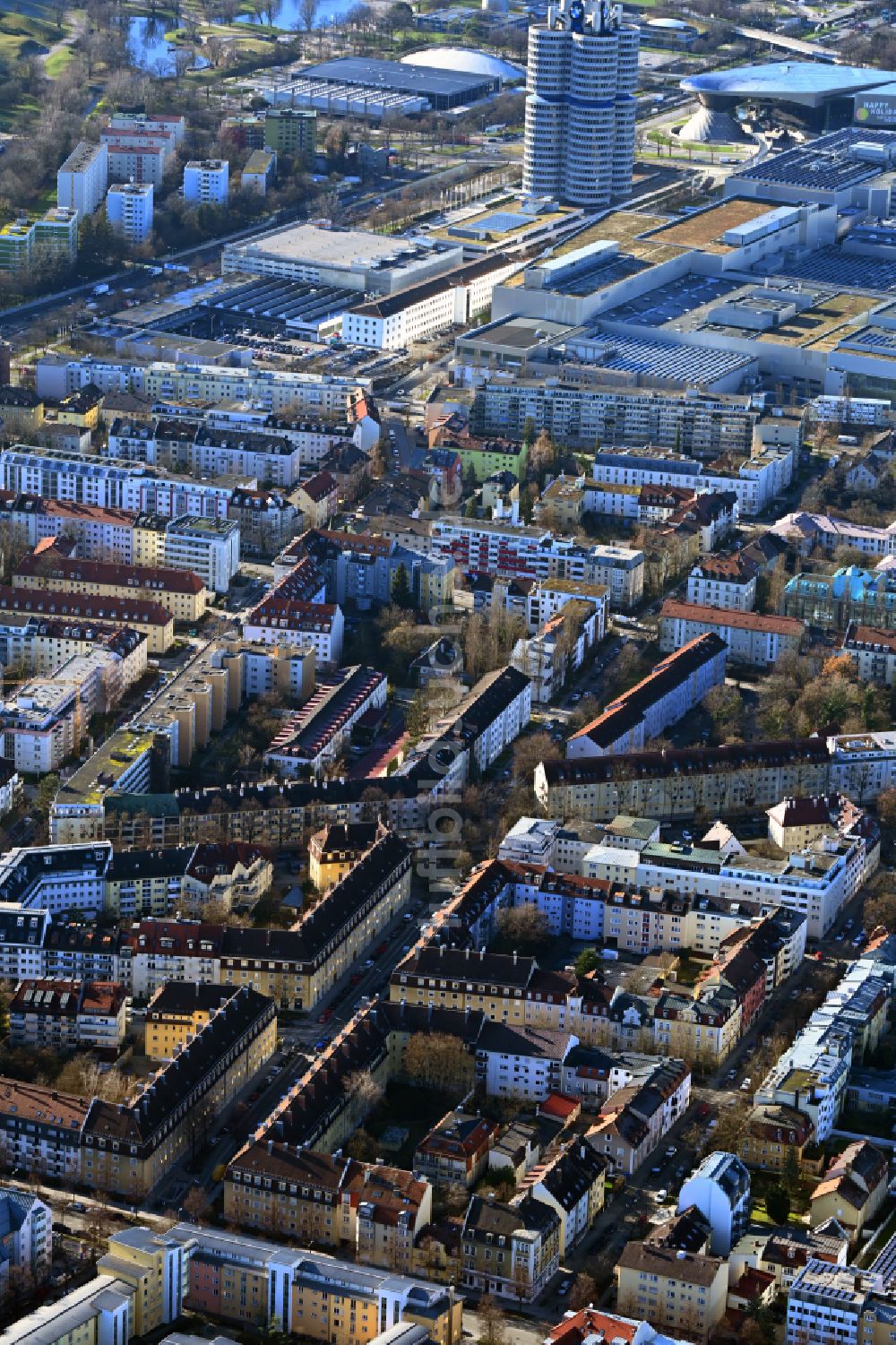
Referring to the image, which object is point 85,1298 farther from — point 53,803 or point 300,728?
point 300,728

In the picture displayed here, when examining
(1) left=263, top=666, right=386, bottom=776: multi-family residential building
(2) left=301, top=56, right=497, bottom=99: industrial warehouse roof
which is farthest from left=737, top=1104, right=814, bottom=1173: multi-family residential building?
(2) left=301, top=56, right=497, bottom=99: industrial warehouse roof

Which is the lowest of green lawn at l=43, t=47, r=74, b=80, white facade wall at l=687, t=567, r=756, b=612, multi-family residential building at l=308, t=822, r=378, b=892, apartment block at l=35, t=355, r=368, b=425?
multi-family residential building at l=308, t=822, r=378, b=892

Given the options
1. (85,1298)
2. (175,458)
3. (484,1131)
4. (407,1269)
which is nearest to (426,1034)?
(484,1131)

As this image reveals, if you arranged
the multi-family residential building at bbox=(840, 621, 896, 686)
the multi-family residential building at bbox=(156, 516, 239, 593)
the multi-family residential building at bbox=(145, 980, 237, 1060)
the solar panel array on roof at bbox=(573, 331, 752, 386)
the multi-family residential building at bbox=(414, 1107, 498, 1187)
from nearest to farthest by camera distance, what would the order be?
1. the multi-family residential building at bbox=(414, 1107, 498, 1187)
2. the multi-family residential building at bbox=(145, 980, 237, 1060)
3. the multi-family residential building at bbox=(840, 621, 896, 686)
4. the multi-family residential building at bbox=(156, 516, 239, 593)
5. the solar panel array on roof at bbox=(573, 331, 752, 386)

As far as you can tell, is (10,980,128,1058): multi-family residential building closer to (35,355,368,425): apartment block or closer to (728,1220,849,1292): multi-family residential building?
(728,1220,849,1292): multi-family residential building

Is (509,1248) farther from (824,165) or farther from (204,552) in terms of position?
(824,165)

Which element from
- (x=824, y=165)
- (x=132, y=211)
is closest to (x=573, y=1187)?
(x=132, y=211)
